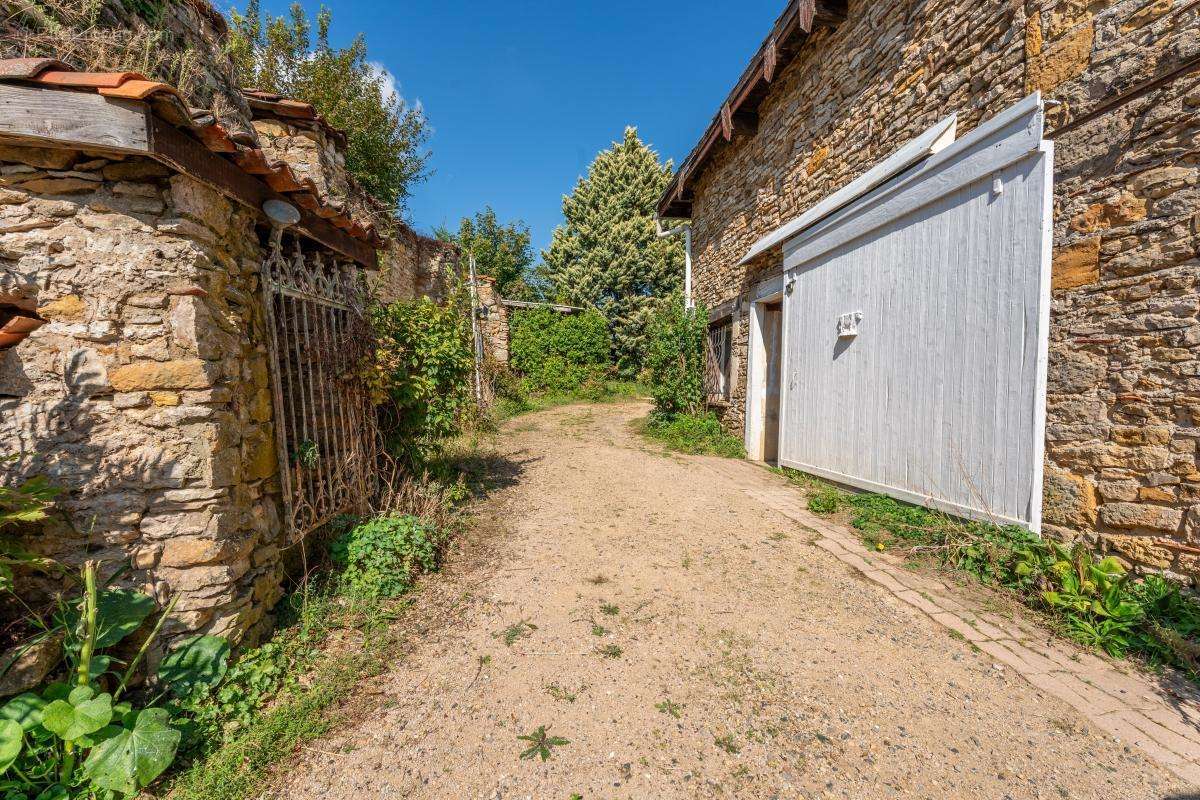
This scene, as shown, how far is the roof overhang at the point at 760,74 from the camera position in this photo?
200 inches

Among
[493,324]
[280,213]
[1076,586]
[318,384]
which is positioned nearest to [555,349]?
[493,324]

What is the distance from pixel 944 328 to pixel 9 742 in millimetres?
5520

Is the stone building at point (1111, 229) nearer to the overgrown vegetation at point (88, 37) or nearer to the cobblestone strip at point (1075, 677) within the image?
the cobblestone strip at point (1075, 677)

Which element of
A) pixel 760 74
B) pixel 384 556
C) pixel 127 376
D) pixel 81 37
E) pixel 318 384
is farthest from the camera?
pixel 760 74

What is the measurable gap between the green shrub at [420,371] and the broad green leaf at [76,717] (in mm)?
2257

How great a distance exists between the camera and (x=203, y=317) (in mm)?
2174

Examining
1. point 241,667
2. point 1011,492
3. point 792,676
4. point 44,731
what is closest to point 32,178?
point 44,731

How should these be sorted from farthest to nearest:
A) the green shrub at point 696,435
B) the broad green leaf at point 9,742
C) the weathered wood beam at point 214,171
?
1. the green shrub at point 696,435
2. the weathered wood beam at point 214,171
3. the broad green leaf at point 9,742

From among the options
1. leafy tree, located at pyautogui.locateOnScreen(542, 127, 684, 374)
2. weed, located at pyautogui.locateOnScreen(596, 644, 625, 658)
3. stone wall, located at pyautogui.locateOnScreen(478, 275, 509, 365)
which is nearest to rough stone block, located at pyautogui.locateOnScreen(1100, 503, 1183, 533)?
weed, located at pyautogui.locateOnScreen(596, 644, 625, 658)

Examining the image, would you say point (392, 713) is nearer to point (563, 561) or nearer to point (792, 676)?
point (563, 561)

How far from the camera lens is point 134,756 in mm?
1609

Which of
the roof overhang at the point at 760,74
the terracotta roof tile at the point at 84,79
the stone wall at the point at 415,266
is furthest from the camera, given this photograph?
the stone wall at the point at 415,266

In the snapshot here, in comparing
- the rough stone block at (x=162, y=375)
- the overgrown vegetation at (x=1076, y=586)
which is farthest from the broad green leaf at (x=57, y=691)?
the overgrown vegetation at (x=1076, y=586)

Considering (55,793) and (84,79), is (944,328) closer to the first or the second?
(84,79)
